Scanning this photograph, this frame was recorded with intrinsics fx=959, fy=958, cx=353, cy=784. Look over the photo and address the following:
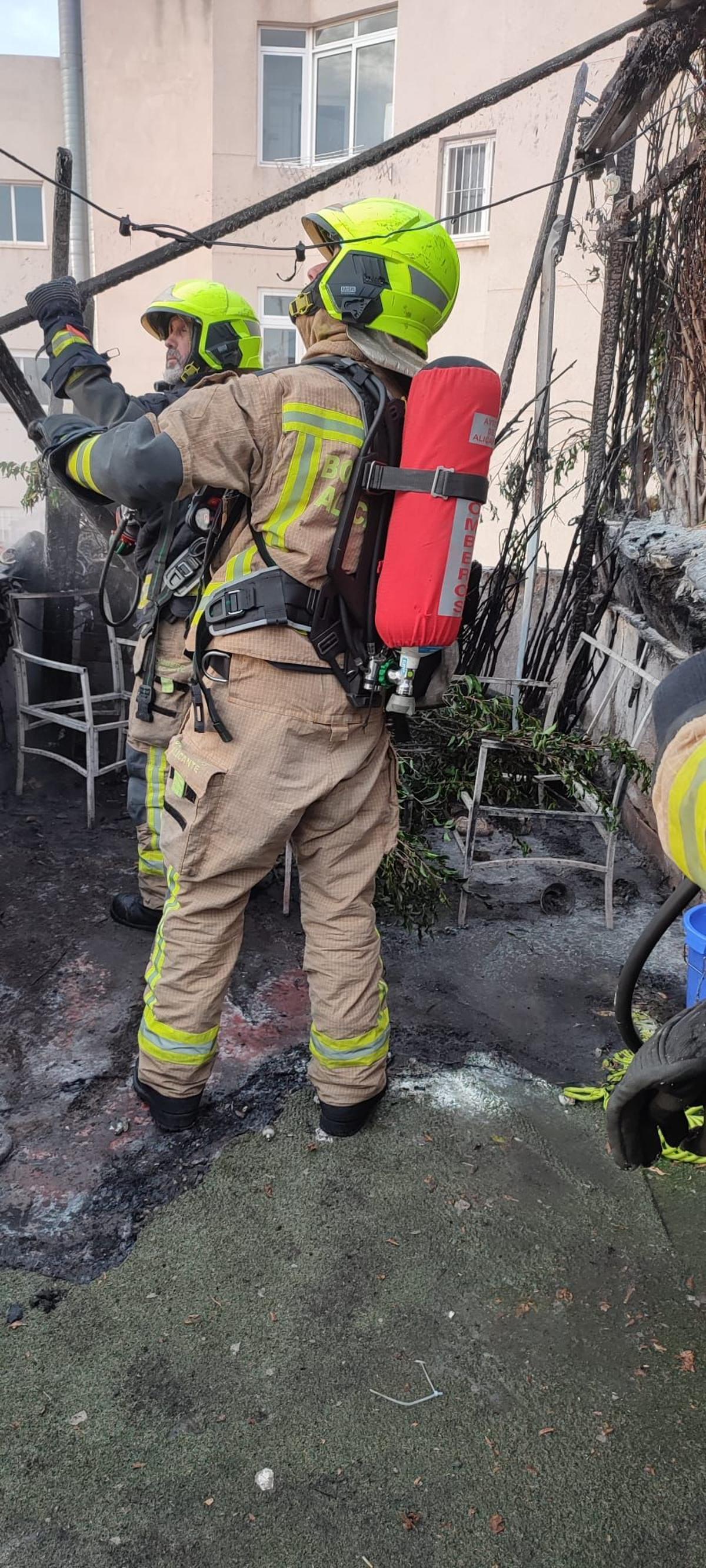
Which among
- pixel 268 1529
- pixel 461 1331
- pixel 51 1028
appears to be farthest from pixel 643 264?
pixel 268 1529

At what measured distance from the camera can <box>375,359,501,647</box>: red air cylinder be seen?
86.6 inches

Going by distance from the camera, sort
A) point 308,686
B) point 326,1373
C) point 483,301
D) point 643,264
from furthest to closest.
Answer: point 483,301 → point 643,264 → point 308,686 → point 326,1373

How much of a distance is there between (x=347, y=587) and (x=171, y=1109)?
1.43 meters

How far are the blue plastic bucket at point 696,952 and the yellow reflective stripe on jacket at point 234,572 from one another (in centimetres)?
Answer: 171

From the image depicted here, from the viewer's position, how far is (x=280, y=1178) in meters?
2.45

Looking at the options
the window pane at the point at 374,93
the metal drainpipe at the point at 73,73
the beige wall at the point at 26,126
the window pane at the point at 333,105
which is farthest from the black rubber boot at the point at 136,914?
the window pane at the point at 333,105

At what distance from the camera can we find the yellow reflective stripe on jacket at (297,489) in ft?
7.28

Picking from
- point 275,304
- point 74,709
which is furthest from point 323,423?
point 275,304

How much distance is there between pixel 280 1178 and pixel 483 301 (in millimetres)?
9475

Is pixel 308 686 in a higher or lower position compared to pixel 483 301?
lower

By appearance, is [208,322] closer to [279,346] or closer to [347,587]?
[347,587]

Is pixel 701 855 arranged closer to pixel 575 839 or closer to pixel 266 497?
pixel 266 497

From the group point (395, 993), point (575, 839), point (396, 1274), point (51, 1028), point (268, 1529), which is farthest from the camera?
point (575, 839)

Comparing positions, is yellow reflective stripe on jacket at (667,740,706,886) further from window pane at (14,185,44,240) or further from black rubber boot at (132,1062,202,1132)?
window pane at (14,185,44,240)
